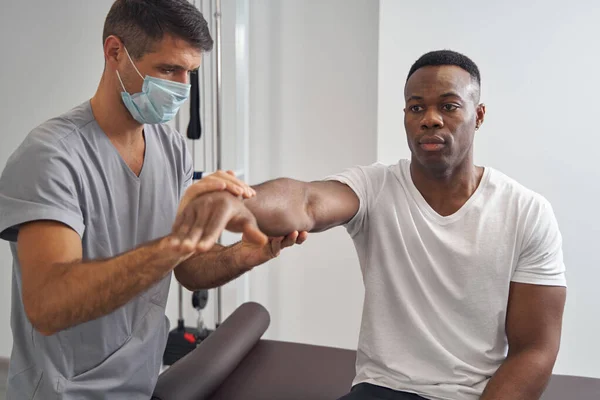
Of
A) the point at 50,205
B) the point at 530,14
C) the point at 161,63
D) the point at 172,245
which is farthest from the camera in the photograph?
the point at 530,14

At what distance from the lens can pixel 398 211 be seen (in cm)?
156

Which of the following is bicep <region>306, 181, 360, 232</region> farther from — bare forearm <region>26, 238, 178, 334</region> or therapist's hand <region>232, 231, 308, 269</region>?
bare forearm <region>26, 238, 178, 334</region>

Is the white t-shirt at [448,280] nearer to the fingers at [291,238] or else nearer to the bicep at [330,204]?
the bicep at [330,204]

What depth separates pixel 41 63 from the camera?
281cm

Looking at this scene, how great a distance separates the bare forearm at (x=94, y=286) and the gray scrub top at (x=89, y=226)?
15 cm

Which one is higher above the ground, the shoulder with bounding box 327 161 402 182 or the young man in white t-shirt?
the shoulder with bounding box 327 161 402 182

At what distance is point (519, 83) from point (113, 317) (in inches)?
70.7

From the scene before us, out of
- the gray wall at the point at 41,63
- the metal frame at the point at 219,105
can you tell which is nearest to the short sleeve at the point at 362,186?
the metal frame at the point at 219,105

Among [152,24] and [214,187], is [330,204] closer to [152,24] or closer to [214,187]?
[214,187]

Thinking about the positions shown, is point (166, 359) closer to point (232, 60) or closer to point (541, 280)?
point (232, 60)

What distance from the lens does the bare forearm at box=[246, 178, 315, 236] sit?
52.4 inches

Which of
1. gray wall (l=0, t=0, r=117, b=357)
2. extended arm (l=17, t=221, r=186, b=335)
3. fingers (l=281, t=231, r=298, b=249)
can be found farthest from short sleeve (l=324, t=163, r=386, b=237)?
gray wall (l=0, t=0, r=117, b=357)

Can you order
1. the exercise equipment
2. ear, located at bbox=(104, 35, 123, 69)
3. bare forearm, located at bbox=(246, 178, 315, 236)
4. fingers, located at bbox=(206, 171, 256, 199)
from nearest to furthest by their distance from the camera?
fingers, located at bbox=(206, 171, 256, 199), bare forearm, located at bbox=(246, 178, 315, 236), ear, located at bbox=(104, 35, 123, 69), the exercise equipment

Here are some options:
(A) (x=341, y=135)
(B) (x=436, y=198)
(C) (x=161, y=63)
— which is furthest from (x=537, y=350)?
(A) (x=341, y=135)
